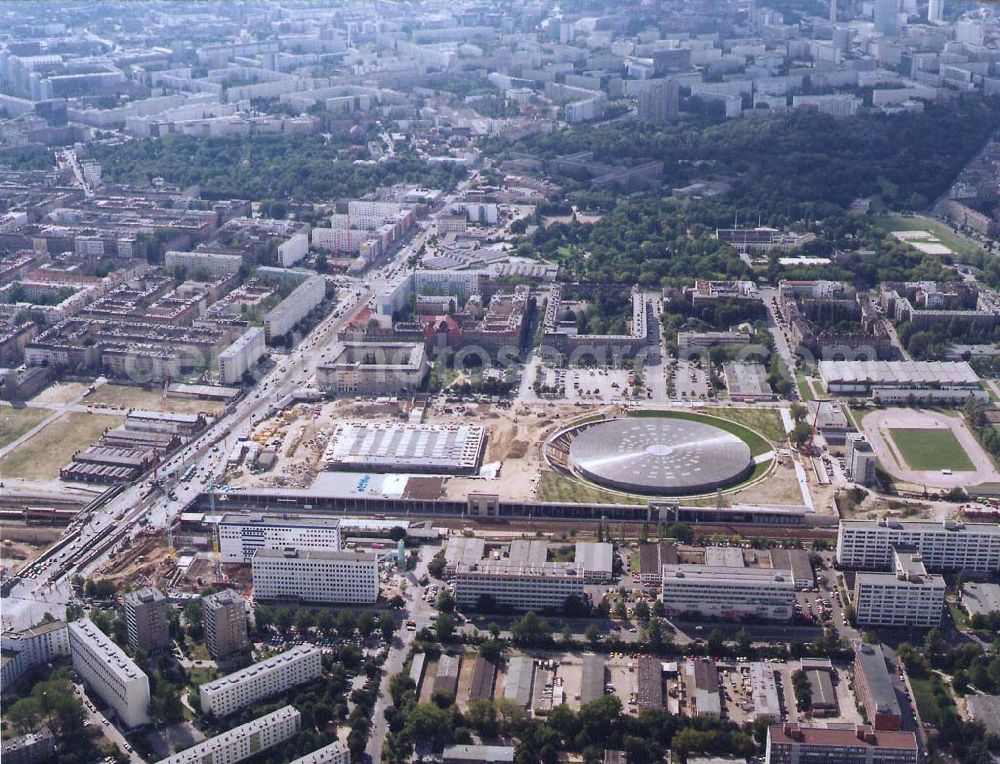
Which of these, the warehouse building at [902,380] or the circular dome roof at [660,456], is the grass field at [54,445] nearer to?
the circular dome roof at [660,456]

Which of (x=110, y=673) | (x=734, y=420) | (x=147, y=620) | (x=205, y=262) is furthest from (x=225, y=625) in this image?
(x=205, y=262)

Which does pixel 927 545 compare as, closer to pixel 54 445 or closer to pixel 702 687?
pixel 702 687

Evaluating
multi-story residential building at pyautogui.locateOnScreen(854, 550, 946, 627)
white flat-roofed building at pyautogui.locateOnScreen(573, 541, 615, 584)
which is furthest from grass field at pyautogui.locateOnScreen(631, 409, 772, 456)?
multi-story residential building at pyautogui.locateOnScreen(854, 550, 946, 627)

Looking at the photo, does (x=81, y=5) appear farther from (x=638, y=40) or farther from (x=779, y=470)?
(x=779, y=470)

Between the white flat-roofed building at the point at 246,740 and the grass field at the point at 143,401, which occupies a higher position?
the white flat-roofed building at the point at 246,740

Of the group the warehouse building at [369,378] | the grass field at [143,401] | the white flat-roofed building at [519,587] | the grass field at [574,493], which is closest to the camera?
the white flat-roofed building at [519,587]

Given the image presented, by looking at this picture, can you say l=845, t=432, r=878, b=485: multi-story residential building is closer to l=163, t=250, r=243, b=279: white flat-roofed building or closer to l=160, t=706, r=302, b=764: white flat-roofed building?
l=160, t=706, r=302, b=764: white flat-roofed building

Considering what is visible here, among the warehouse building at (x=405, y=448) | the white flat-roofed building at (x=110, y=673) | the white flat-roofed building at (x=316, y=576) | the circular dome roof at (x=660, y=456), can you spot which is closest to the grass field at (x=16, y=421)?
the warehouse building at (x=405, y=448)
